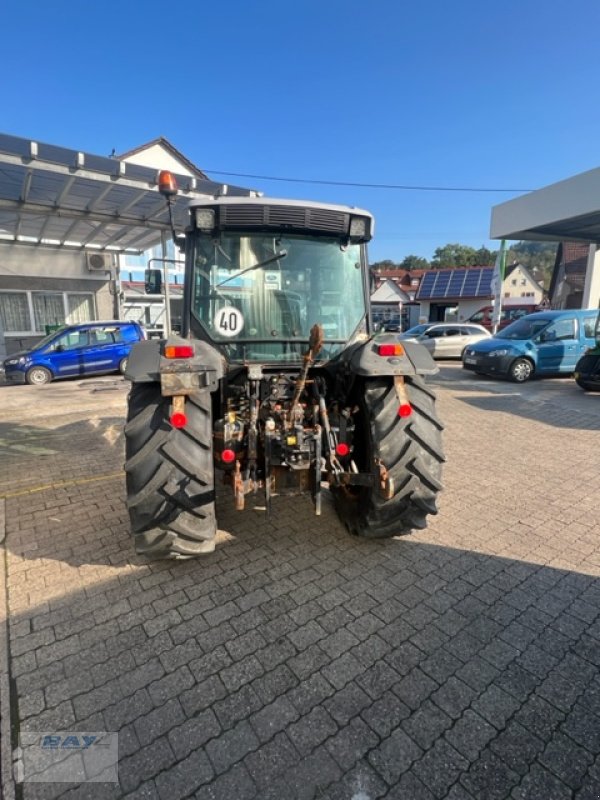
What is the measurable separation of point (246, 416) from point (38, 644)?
185cm

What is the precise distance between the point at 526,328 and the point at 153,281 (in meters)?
11.5

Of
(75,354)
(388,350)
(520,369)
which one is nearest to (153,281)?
(388,350)

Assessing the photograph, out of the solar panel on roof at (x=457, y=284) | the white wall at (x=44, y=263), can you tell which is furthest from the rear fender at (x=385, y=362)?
the solar panel on roof at (x=457, y=284)

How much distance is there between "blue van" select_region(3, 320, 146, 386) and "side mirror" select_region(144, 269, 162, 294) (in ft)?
28.9

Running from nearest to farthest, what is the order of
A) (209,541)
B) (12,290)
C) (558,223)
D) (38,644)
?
(38,644), (209,541), (558,223), (12,290)

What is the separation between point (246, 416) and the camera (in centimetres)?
321

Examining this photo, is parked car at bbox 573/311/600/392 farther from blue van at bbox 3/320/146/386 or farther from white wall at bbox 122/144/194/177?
white wall at bbox 122/144/194/177

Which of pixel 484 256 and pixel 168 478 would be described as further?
pixel 484 256

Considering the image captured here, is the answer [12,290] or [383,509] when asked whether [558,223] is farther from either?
[12,290]

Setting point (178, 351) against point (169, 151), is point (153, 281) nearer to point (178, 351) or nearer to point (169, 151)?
point (178, 351)

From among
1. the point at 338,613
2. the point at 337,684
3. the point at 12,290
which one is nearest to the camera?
the point at 337,684

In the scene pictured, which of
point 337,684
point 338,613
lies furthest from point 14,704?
point 338,613

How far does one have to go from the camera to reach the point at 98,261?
15859mm

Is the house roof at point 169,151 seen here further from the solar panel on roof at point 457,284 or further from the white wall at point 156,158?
the solar panel on roof at point 457,284
